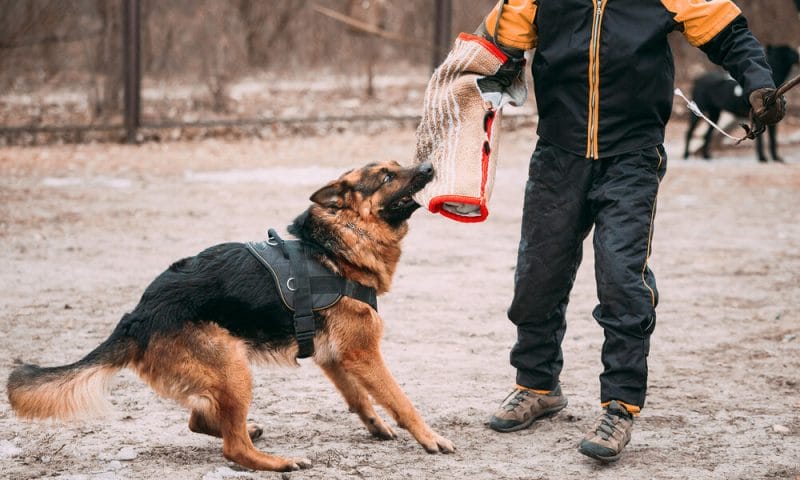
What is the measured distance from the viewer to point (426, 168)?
4.26 metres

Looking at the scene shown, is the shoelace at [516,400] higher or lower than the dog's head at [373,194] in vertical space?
lower

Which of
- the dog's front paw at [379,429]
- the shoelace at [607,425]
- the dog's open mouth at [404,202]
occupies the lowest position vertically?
the dog's front paw at [379,429]

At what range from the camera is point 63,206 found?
29.6 ft

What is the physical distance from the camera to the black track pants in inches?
157

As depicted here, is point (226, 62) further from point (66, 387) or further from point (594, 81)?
point (66, 387)

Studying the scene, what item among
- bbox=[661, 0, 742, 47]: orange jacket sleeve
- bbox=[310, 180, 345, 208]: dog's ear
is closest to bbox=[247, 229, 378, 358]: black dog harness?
bbox=[310, 180, 345, 208]: dog's ear

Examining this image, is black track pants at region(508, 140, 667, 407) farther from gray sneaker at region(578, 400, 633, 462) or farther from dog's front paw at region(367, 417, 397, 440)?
dog's front paw at region(367, 417, 397, 440)

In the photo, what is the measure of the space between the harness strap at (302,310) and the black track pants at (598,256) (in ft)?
3.19

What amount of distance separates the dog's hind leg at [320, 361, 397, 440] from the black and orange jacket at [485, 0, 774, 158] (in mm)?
1337

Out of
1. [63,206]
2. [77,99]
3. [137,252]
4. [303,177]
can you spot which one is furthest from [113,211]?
[77,99]

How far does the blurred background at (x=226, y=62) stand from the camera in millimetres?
12297

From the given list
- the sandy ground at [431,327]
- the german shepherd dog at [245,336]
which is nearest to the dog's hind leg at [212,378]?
the german shepherd dog at [245,336]

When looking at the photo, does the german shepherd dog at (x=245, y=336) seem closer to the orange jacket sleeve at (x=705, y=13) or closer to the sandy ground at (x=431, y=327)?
the sandy ground at (x=431, y=327)

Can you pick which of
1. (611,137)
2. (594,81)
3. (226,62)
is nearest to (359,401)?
(611,137)
